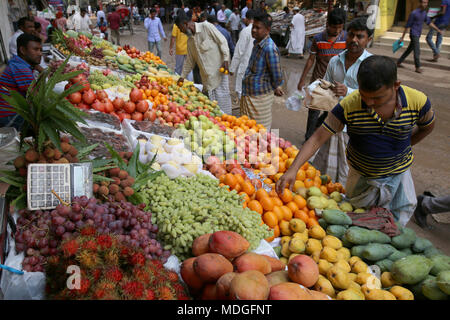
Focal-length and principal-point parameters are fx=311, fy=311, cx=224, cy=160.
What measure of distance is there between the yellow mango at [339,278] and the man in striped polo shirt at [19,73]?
3.45 metres

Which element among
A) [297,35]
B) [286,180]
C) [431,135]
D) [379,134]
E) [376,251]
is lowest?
[431,135]

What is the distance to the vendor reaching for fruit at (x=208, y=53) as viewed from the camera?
18.1ft

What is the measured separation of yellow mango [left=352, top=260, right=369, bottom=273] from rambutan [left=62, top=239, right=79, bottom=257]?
5.16 feet

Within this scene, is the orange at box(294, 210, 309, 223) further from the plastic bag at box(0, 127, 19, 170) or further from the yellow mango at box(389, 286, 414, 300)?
the plastic bag at box(0, 127, 19, 170)

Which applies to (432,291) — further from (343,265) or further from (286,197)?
(286,197)

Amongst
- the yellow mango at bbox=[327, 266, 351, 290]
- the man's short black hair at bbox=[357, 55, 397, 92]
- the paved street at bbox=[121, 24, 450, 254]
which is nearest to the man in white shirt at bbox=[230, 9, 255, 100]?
the paved street at bbox=[121, 24, 450, 254]

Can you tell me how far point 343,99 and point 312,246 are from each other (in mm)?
1113

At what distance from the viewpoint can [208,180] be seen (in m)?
2.42

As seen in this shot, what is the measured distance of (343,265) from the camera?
1.87 meters

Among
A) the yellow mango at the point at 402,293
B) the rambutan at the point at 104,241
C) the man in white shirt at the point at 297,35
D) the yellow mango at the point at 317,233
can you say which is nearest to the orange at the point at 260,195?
the yellow mango at the point at 317,233

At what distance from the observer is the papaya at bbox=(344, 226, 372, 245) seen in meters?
2.03

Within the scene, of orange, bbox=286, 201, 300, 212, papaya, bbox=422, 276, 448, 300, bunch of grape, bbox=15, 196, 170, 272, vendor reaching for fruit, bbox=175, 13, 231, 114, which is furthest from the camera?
vendor reaching for fruit, bbox=175, 13, 231, 114

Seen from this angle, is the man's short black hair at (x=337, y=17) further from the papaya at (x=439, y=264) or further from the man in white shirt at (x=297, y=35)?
the man in white shirt at (x=297, y=35)

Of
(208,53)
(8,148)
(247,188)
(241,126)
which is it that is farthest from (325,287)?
(208,53)
